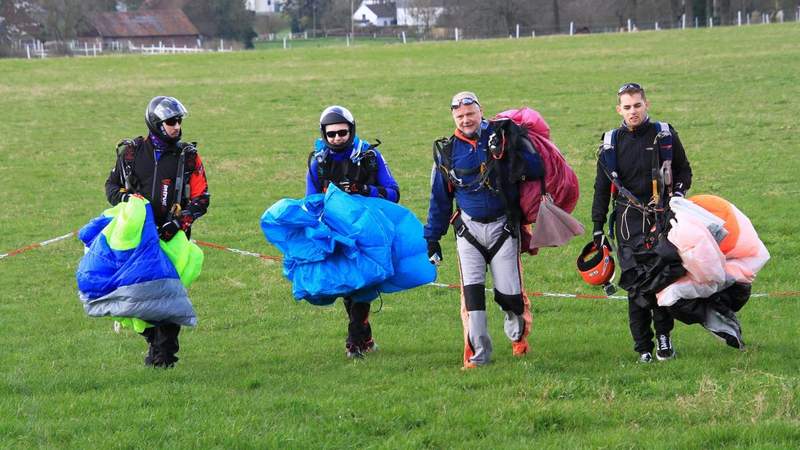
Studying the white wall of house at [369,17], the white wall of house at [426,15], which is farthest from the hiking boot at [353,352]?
the white wall of house at [369,17]

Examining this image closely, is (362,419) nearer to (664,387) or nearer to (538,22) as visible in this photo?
(664,387)

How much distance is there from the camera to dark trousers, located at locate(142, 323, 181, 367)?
9.05 metres

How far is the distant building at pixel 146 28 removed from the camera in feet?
357

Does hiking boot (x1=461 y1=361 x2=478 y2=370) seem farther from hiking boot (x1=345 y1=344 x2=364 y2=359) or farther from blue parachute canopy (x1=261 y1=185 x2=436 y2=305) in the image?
hiking boot (x1=345 y1=344 x2=364 y2=359)

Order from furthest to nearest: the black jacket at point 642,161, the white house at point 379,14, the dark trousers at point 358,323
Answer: the white house at point 379,14
the dark trousers at point 358,323
the black jacket at point 642,161

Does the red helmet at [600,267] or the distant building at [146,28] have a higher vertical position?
the distant building at [146,28]

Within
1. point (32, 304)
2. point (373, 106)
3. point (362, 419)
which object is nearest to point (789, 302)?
point (362, 419)

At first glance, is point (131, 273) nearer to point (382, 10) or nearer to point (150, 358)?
point (150, 358)

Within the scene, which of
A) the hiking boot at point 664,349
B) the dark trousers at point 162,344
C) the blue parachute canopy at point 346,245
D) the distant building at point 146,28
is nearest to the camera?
the hiking boot at point 664,349

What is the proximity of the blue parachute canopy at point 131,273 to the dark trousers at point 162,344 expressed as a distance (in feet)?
1.14

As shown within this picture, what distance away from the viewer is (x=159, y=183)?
29.4 feet

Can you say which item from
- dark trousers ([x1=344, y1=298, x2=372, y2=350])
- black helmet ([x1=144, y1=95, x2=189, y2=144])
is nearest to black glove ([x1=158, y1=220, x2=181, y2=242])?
black helmet ([x1=144, y1=95, x2=189, y2=144])

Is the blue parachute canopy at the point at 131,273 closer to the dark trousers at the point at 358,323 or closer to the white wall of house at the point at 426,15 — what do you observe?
the dark trousers at the point at 358,323

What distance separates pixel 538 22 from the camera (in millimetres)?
93875
